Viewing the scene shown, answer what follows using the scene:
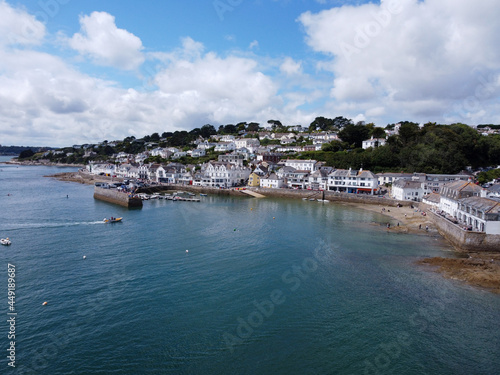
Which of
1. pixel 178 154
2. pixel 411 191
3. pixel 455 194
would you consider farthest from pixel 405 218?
pixel 178 154

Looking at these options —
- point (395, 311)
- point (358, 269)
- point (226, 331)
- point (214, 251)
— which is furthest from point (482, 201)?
point (226, 331)

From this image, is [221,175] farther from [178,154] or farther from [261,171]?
[178,154]

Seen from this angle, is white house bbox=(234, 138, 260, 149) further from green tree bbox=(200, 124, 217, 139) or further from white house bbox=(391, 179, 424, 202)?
white house bbox=(391, 179, 424, 202)

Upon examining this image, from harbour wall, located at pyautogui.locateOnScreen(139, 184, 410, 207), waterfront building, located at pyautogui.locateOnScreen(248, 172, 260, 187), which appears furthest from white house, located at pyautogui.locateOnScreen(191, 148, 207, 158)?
waterfront building, located at pyautogui.locateOnScreen(248, 172, 260, 187)

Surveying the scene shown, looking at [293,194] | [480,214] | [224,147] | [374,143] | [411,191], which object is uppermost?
[374,143]

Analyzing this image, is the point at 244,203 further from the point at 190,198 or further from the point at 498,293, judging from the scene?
the point at 498,293

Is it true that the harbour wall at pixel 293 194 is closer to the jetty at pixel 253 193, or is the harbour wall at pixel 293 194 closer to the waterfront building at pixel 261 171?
the jetty at pixel 253 193
